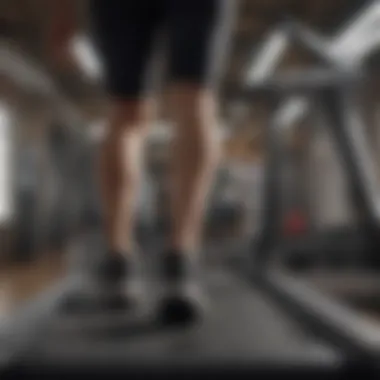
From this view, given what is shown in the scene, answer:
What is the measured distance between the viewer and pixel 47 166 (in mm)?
5891

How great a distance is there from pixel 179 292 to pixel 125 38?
1.78 feet

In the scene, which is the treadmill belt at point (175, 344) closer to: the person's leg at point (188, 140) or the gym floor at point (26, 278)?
the person's leg at point (188, 140)

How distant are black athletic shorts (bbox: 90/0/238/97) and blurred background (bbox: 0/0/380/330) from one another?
177 centimetres

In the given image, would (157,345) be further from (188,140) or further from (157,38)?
(157,38)

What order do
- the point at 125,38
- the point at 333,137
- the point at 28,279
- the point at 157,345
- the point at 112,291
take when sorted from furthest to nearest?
the point at 28,279
the point at 333,137
the point at 112,291
the point at 125,38
the point at 157,345

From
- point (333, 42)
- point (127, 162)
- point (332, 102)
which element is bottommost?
point (127, 162)

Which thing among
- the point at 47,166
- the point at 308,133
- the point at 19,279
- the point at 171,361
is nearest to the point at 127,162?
the point at 171,361

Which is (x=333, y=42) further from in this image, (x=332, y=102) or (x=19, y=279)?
(x=19, y=279)

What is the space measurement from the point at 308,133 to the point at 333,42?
3.74 m

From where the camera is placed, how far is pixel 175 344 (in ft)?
3.86

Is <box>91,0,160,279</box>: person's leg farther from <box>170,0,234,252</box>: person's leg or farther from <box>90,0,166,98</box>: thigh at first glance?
<box>170,0,234,252</box>: person's leg

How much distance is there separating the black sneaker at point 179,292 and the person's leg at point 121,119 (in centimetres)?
31

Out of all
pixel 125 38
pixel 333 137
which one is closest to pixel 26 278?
pixel 333 137

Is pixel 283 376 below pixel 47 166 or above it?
below
